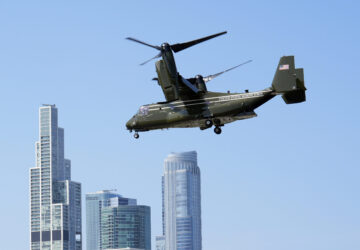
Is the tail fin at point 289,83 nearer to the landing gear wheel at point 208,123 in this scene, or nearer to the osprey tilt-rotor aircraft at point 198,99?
the osprey tilt-rotor aircraft at point 198,99

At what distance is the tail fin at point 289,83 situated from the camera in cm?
12100

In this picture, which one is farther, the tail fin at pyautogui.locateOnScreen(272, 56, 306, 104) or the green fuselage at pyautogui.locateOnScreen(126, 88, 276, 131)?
the green fuselage at pyautogui.locateOnScreen(126, 88, 276, 131)

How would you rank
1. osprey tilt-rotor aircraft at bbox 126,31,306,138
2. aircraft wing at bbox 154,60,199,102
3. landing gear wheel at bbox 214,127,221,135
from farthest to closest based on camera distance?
aircraft wing at bbox 154,60,199,102 → landing gear wheel at bbox 214,127,221,135 → osprey tilt-rotor aircraft at bbox 126,31,306,138

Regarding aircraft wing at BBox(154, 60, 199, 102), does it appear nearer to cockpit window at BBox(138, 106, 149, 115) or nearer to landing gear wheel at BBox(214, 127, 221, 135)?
cockpit window at BBox(138, 106, 149, 115)

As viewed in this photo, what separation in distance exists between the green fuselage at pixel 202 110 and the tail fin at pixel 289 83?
52.7 inches

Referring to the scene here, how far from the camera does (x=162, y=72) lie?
128 metres

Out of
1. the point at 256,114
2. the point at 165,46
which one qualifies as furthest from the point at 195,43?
the point at 256,114

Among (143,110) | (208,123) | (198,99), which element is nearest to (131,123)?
(143,110)

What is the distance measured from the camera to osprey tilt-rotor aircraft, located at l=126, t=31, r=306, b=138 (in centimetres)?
→ 12156

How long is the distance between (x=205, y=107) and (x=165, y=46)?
9.09 metres

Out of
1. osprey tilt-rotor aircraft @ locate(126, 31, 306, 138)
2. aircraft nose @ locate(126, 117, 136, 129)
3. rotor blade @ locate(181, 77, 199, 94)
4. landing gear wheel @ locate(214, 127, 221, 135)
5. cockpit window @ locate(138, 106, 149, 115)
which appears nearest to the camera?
osprey tilt-rotor aircraft @ locate(126, 31, 306, 138)

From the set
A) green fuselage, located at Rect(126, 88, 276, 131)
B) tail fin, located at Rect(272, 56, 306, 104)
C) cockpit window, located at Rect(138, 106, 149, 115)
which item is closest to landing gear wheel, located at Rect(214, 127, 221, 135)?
green fuselage, located at Rect(126, 88, 276, 131)

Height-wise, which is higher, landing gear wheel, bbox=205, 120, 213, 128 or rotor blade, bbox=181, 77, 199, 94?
rotor blade, bbox=181, 77, 199, 94

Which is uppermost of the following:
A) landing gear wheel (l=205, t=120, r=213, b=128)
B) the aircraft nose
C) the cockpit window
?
the cockpit window
